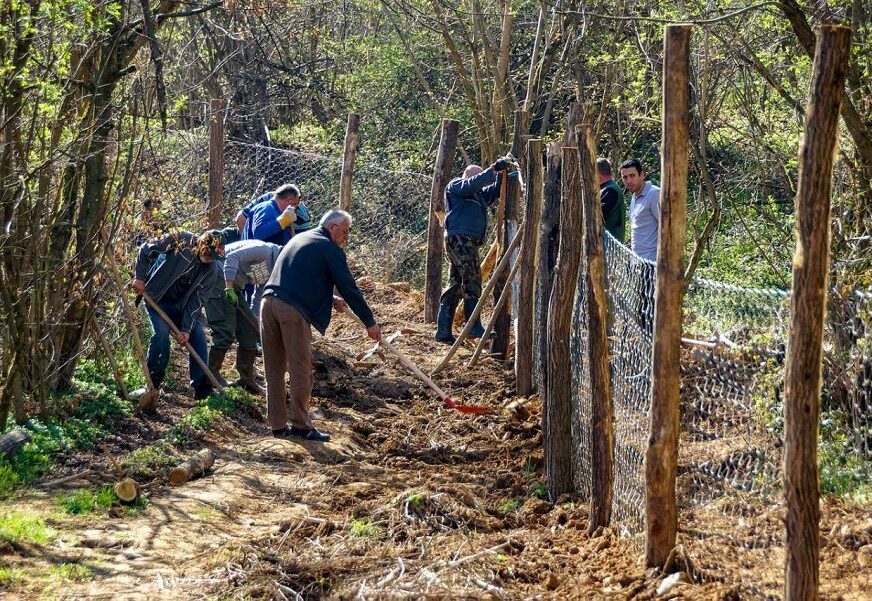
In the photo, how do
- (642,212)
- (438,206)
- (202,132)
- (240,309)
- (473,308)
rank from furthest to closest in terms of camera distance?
(202,132) → (438,206) → (473,308) → (240,309) → (642,212)

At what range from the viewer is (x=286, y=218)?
10828mm

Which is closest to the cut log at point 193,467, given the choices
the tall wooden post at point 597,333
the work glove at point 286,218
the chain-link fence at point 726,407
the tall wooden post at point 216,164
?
the chain-link fence at point 726,407

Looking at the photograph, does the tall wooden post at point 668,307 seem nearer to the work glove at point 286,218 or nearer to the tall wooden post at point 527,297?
the tall wooden post at point 527,297

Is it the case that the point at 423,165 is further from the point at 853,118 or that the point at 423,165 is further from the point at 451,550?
the point at 451,550

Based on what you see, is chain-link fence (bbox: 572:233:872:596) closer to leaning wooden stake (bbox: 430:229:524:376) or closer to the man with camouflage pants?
leaning wooden stake (bbox: 430:229:524:376)

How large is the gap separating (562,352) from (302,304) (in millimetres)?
2501

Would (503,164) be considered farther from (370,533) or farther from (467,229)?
(370,533)

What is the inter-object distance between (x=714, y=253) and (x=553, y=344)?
20.9 ft

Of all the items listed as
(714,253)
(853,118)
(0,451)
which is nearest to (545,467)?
(853,118)

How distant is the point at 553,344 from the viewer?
271 inches

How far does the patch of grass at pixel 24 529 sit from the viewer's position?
19.5 ft

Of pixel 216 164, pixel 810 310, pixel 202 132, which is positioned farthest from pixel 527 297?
pixel 202 132

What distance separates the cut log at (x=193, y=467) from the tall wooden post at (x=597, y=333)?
2.95 m

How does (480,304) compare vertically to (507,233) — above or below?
below
